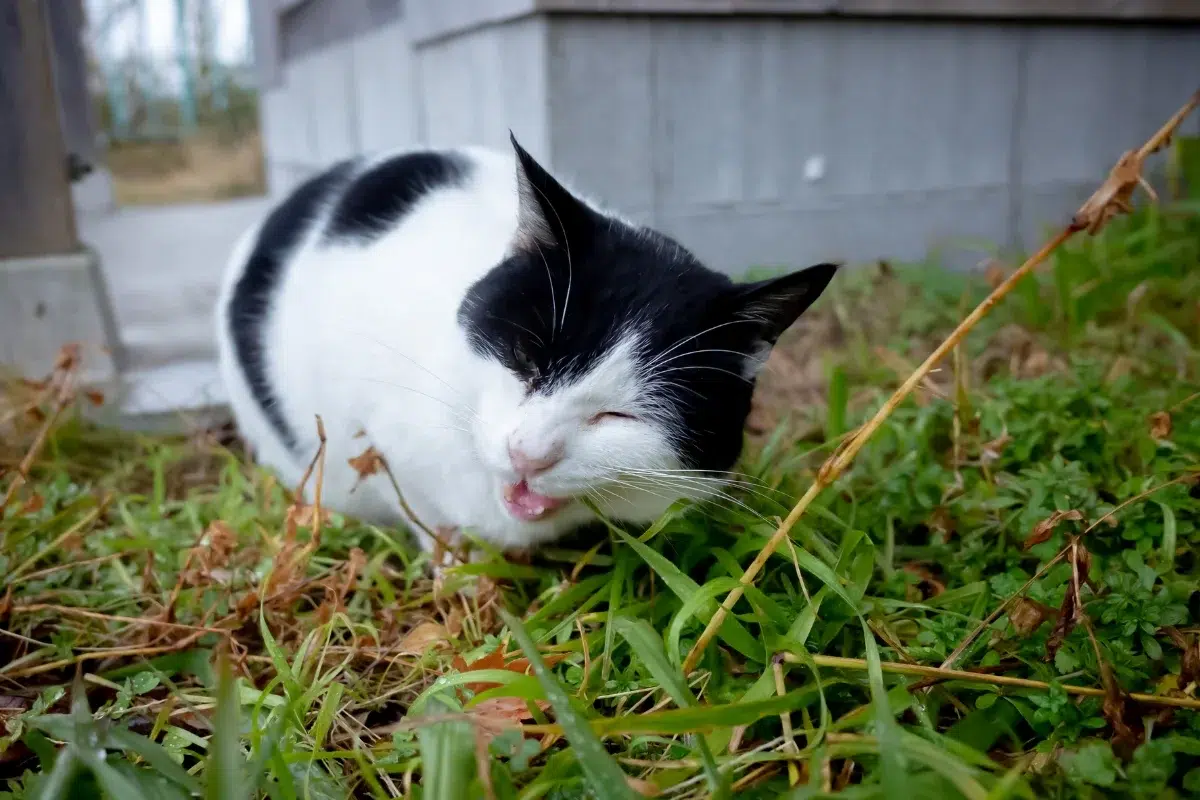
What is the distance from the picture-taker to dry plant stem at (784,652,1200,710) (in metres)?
1.06

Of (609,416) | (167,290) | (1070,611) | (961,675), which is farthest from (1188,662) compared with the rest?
(167,290)

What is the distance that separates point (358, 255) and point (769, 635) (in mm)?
1103

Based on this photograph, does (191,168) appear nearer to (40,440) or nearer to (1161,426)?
(40,440)

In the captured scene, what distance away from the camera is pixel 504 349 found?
1253 millimetres

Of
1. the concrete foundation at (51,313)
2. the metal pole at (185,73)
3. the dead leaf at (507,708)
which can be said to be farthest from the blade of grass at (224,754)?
the metal pole at (185,73)

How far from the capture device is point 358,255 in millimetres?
1687

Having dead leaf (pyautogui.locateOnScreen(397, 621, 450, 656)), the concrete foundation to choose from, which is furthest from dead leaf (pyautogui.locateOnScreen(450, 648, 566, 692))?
the concrete foundation

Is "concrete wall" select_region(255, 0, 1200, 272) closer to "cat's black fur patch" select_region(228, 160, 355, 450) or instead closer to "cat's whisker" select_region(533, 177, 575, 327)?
"cat's black fur patch" select_region(228, 160, 355, 450)

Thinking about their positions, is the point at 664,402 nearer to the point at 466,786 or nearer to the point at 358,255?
the point at 466,786

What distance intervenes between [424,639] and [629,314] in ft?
2.07

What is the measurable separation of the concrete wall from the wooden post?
126 centimetres

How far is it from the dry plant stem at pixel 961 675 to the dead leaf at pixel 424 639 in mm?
561

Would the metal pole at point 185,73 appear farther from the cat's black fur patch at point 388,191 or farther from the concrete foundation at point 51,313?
the cat's black fur patch at point 388,191

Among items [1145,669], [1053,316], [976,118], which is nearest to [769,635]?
[1145,669]
